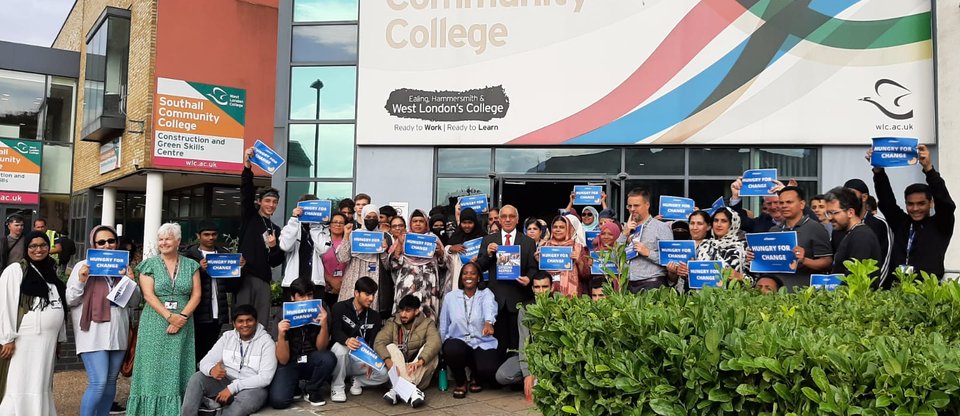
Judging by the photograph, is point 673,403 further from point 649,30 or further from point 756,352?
point 649,30

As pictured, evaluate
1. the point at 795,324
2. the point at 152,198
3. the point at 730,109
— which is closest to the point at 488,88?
the point at 730,109

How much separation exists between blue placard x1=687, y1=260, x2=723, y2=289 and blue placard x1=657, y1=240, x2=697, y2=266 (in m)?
0.42

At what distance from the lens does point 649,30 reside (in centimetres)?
1110

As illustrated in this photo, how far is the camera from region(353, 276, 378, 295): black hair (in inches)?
257

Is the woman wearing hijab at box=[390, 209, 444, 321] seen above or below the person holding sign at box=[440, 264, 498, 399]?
above

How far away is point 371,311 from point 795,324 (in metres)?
4.94

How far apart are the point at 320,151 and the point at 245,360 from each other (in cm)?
665

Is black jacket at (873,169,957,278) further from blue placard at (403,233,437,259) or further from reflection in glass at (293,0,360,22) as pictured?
reflection in glass at (293,0,360,22)

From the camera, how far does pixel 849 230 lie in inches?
210

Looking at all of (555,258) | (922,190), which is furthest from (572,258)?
(922,190)

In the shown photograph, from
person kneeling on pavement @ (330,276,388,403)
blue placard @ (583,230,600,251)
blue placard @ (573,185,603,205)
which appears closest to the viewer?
person kneeling on pavement @ (330,276,388,403)

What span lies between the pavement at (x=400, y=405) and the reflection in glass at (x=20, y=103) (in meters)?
20.1

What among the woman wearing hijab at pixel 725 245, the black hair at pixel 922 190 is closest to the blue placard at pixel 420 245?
the woman wearing hijab at pixel 725 245

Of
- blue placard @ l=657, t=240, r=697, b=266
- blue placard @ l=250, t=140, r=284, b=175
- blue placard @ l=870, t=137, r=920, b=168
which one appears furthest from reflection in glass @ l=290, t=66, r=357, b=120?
blue placard @ l=870, t=137, r=920, b=168
